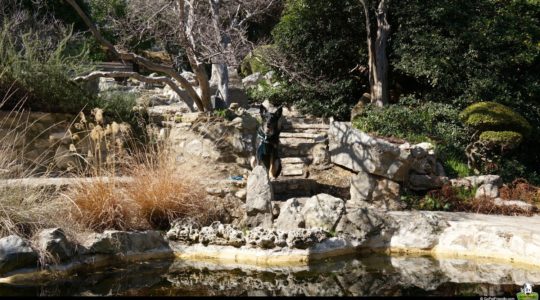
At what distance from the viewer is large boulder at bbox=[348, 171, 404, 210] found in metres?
6.75

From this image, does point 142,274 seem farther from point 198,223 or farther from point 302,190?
point 302,190

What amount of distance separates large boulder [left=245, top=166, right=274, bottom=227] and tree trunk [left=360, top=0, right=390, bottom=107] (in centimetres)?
567

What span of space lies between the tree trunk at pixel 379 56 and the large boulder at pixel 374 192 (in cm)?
423

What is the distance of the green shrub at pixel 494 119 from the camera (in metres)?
8.60

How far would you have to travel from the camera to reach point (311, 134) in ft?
30.0

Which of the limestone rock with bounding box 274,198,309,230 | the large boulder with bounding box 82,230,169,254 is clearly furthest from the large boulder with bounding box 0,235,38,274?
the limestone rock with bounding box 274,198,309,230

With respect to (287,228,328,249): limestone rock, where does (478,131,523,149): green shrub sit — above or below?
above

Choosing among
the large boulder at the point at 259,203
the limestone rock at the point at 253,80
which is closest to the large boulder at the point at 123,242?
the large boulder at the point at 259,203

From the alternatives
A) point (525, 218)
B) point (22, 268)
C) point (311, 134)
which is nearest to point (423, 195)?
point (525, 218)

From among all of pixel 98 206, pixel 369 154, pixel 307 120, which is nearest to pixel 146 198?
pixel 98 206

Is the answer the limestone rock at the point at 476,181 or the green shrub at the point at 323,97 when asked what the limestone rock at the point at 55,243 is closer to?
the limestone rock at the point at 476,181

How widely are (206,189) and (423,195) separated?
336 centimetres

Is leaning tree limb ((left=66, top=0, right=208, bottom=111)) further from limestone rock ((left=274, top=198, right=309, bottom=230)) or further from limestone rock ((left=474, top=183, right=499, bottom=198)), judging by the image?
limestone rock ((left=474, top=183, right=499, bottom=198))

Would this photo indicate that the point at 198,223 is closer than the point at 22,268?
No
